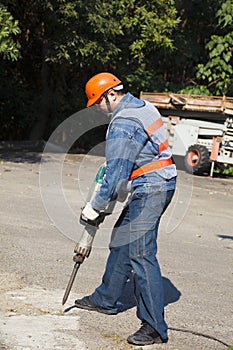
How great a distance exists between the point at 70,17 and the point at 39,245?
33.8 ft

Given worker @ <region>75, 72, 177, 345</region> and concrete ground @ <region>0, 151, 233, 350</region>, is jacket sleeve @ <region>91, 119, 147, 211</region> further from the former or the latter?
concrete ground @ <region>0, 151, 233, 350</region>

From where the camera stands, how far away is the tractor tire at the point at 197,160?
55.0ft

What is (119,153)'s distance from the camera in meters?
4.90

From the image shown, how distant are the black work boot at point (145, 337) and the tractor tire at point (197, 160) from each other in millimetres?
11823

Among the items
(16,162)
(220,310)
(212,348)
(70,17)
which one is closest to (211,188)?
(16,162)

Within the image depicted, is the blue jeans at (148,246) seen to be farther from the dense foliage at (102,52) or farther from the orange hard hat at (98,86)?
the dense foliage at (102,52)

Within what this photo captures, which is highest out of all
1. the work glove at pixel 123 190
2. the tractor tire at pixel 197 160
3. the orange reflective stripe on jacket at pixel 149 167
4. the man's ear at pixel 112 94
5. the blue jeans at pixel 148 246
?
the man's ear at pixel 112 94

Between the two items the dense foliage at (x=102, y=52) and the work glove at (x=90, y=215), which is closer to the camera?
the work glove at (x=90, y=215)

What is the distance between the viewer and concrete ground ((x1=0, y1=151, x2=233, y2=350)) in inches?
203

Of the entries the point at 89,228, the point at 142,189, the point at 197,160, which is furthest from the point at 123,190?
the point at 197,160

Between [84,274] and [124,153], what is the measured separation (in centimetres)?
225

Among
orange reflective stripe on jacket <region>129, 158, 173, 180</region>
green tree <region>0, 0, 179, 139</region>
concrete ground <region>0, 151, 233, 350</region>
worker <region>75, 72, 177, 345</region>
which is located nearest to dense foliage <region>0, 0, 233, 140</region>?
green tree <region>0, 0, 179, 139</region>

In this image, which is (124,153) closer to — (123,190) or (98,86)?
(123,190)

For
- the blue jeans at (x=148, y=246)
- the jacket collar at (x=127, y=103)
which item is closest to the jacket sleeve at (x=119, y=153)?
the jacket collar at (x=127, y=103)
